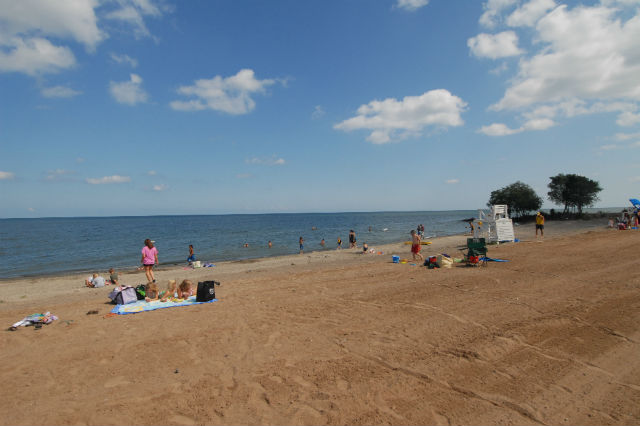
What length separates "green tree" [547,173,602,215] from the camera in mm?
52188

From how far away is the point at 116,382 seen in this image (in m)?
4.45

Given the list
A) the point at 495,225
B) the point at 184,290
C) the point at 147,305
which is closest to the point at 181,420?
the point at 147,305

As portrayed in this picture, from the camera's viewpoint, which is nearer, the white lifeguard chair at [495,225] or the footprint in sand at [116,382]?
the footprint in sand at [116,382]

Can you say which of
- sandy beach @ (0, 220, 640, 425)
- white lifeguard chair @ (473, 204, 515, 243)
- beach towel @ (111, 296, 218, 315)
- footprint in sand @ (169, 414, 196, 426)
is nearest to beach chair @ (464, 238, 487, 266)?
sandy beach @ (0, 220, 640, 425)

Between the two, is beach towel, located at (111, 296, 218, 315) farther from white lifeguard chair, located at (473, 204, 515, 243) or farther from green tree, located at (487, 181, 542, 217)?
green tree, located at (487, 181, 542, 217)

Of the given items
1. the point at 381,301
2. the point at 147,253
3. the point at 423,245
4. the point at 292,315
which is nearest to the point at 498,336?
the point at 381,301

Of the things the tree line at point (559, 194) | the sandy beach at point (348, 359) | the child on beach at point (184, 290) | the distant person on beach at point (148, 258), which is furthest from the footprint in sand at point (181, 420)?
the tree line at point (559, 194)

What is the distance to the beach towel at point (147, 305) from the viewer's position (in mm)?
8061

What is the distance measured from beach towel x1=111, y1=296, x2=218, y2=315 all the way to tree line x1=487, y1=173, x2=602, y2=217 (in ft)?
203

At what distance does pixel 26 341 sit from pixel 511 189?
7068cm

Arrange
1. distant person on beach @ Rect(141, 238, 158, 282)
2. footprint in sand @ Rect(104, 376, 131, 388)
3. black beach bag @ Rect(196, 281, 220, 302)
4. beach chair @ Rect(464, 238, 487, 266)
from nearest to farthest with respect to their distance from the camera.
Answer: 1. footprint in sand @ Rect(104, 376, 131, 388)
2. black beach bag @ Rect(196, 281, 220, 302)
3. distant person on beach @ Rect(141, 238, 158, 282)
4. beach chair @ Rect(464, 238, 487, 266)

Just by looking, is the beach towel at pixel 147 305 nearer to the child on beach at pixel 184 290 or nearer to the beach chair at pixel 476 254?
the child on beach at pixel 184 290

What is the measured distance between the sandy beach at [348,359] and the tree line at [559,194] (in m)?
56.2

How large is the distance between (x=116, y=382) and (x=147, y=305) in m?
4.38
